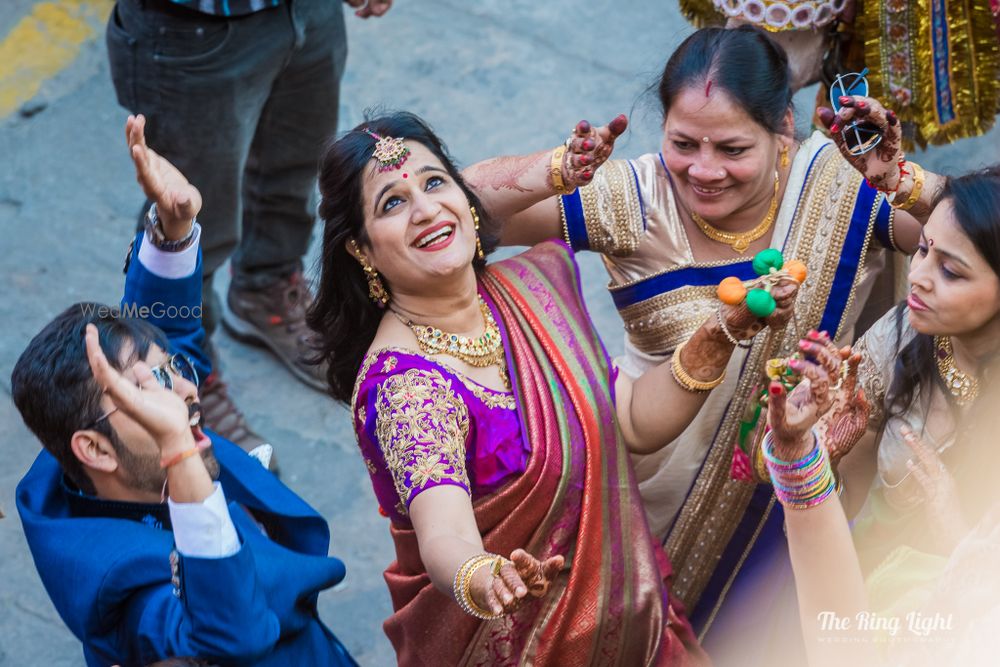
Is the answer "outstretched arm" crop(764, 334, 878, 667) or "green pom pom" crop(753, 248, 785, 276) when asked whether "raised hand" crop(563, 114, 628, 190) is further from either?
"outstretched arm" crop(764, 334, 878, 667)

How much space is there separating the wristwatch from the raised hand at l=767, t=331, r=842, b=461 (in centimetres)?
114

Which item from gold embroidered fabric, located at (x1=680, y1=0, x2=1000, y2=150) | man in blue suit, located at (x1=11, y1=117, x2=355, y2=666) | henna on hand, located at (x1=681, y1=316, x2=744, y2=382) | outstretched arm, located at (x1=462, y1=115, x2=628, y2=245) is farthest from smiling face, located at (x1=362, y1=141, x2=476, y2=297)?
gold embroidered fabric, located at (x1=680, y1=0, x2=1000, y2=150)

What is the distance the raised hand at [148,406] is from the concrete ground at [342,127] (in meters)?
1.65

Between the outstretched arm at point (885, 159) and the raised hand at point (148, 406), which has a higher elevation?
the outstretched arm at point (885, 159)

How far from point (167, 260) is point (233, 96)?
1.21 m

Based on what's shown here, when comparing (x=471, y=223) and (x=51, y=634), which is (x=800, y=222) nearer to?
(x=471, y=223)

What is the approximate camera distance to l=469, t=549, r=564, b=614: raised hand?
6.55 feet

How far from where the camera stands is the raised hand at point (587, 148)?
101 inches

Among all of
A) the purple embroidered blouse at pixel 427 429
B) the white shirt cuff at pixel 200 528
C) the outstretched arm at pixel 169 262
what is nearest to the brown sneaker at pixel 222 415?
the outstretched arm at pixel 169 262

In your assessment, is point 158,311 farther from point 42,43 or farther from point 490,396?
point 42,43

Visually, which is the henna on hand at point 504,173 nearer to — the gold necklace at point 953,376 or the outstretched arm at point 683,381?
the outstretched arm at point 683,381

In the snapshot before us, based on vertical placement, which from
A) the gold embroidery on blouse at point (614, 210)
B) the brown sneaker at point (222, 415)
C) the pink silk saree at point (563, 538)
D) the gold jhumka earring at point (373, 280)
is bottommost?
the brown sneaker at point (222, 415)

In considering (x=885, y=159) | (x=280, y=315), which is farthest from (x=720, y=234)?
(x=280, y=315)

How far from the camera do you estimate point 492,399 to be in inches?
95.8
